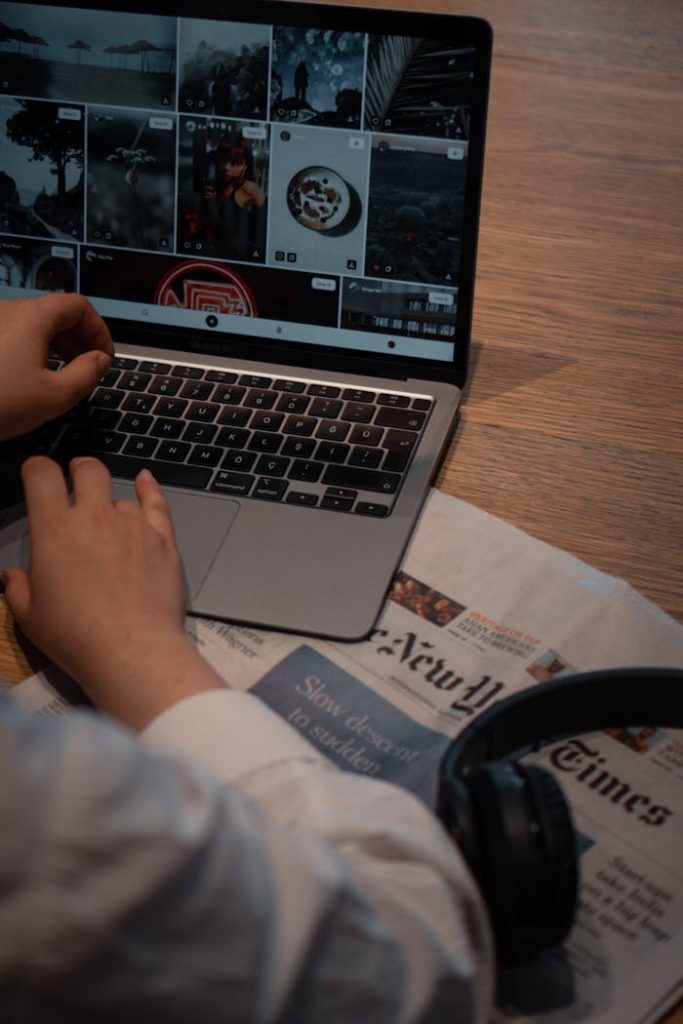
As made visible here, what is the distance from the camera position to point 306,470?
2.53ft

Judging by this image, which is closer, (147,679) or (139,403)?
(147,679)

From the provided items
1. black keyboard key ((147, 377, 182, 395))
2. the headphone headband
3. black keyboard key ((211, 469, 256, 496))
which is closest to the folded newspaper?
the headphone headband

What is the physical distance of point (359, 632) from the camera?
0.67 metres

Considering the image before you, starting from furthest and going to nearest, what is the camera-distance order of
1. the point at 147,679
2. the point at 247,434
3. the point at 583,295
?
1. the point at 583,295
2. the point at 247,434
3. the point at 147,679

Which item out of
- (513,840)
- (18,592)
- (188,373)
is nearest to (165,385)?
(188,373)

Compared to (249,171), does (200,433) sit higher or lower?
lower

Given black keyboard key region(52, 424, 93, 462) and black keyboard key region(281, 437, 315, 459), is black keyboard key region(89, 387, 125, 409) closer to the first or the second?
black keyboard key region(52, 424, 93, 462)

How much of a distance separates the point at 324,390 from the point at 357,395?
0.08 feet

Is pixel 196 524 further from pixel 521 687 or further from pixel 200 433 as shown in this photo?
pixel 521 687

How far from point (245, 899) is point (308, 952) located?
0.04m

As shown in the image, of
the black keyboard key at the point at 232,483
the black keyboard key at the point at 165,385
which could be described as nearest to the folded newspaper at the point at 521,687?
the black keyboard key at the point at 232,483

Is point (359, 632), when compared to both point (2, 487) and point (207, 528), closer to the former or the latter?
point (207, 528)

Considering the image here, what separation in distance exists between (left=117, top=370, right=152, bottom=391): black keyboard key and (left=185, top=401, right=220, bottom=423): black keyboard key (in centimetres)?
5

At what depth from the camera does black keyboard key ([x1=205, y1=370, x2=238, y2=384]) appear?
33.5 inches
